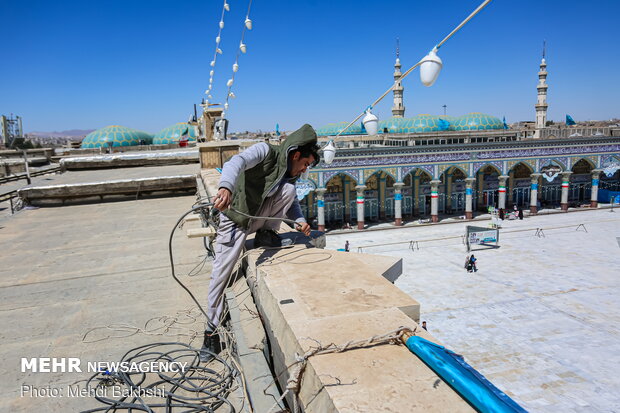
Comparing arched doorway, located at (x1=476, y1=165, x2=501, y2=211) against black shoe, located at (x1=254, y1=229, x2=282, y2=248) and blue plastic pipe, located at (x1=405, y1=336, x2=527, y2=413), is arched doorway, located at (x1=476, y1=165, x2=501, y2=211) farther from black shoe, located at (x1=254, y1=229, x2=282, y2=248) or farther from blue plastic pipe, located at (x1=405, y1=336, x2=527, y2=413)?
blue plastic pipe, located at (x1=405, y1=336, x2=527, y2=413)

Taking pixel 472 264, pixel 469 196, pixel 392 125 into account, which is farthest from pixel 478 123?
pixel 472 264

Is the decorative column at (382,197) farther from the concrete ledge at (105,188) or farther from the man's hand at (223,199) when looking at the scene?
the man's hand at (223,199)

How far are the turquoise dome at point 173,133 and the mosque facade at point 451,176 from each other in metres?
17.2

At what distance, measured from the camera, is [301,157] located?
239 cm

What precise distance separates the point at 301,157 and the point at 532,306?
35.5 ft

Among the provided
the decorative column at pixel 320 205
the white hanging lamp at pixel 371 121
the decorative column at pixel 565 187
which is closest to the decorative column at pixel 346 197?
the decorative column at pixel 320 205

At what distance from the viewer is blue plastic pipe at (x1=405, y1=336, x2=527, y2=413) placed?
2.90ft

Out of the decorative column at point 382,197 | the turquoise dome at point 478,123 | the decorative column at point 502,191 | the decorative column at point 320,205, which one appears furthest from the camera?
the turquoise dome at point 478,123

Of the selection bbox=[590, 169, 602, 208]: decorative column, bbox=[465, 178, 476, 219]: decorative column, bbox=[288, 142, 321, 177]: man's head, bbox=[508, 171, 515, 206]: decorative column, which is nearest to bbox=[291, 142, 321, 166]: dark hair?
bbox=[288, 142, 321, 177]: man's head

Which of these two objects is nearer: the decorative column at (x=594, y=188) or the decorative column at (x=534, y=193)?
the decorative column at (x=534, y=193)

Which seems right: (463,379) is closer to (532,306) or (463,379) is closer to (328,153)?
(328,153)

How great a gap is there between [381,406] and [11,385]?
63.9 inches

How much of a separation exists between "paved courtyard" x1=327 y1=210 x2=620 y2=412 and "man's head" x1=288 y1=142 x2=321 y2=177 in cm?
642

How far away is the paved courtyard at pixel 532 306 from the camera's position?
7.38 metres
